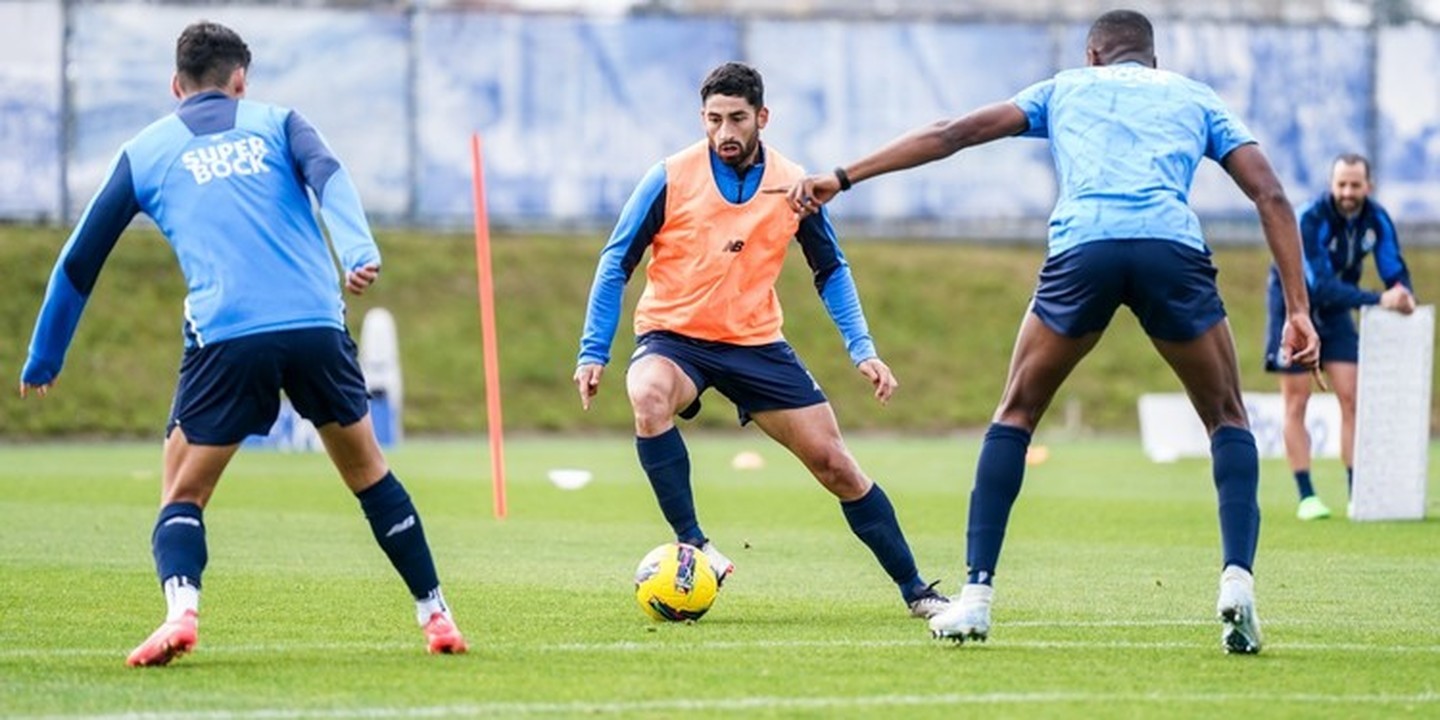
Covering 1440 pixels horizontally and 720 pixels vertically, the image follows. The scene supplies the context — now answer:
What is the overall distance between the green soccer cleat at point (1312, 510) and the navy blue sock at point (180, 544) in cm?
932

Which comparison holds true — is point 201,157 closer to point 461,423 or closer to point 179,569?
point 179,569

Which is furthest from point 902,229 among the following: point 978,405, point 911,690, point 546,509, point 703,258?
point 911,690

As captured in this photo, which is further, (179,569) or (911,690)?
(179,569)

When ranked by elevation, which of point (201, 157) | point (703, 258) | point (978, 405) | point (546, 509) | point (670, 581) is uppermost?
point (201, 157)

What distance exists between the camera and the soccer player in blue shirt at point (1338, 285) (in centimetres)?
1535

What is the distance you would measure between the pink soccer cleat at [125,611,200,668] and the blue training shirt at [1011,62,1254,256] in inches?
125

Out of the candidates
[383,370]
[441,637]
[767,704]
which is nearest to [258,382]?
[441,637]

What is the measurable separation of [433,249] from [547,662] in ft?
94.0

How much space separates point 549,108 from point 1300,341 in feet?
91.1

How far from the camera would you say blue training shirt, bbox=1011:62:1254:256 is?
836 cm

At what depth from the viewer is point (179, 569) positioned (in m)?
7.92

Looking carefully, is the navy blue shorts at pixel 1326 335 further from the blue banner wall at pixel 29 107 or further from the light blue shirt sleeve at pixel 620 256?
the blue banner wall at pixel 29 107

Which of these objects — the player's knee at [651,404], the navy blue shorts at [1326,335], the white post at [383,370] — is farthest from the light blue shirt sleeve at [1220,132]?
the white post at [383,370]

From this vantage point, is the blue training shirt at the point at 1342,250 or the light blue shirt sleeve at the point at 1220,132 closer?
the light blue shirt sleeve at the point at 1220,132
